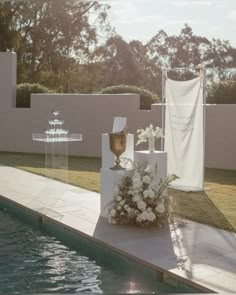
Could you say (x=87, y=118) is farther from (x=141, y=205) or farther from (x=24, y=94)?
(x=141, y=205)

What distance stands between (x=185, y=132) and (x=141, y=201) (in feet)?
8.78

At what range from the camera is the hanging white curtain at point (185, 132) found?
23.2ft

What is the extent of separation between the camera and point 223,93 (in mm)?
10867

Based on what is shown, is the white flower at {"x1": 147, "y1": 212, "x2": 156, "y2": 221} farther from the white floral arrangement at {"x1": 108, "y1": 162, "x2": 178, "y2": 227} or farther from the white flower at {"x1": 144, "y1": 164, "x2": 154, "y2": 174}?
the white flower at {"x1": 144, "y1": 164, "x2": 154, "y2": 174}

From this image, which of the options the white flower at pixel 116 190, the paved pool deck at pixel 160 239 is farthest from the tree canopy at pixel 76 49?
the white flower at pixel 116 190

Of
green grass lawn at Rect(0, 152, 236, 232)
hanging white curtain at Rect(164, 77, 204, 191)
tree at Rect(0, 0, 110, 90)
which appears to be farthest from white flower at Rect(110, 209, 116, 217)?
tree at Rect(0, 0, 110, 90)

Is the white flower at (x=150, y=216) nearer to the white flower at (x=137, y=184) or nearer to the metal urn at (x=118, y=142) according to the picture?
the white flower at (x=137, y=184)

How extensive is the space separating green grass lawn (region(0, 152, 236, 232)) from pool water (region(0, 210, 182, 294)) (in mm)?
1530

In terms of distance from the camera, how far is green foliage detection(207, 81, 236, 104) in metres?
10.8

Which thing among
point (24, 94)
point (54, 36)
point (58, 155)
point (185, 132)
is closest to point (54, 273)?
point (185, 132)

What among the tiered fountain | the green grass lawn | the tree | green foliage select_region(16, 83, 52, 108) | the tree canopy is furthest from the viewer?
the tree

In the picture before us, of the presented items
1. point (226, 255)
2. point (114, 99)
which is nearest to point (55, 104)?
point (114, 99)

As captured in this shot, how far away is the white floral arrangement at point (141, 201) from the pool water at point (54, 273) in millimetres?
687

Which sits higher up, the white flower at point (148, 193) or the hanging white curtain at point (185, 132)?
the hanging white curtain at point (185, 132)
